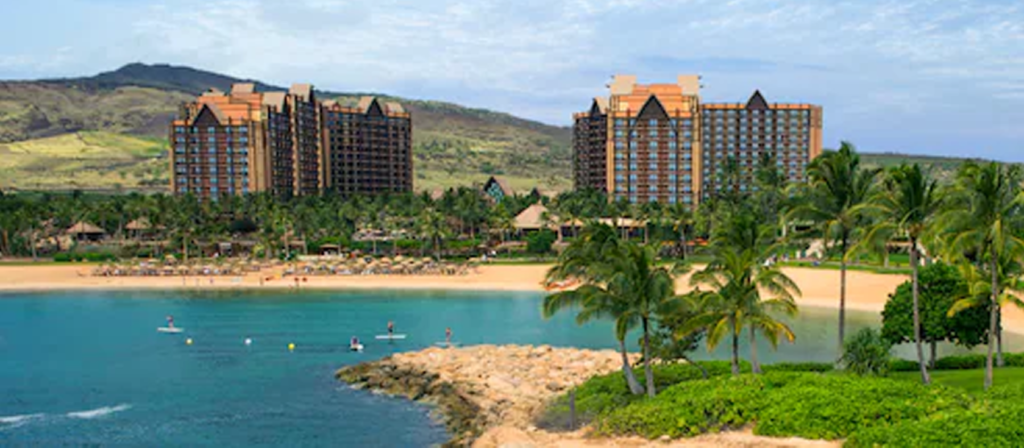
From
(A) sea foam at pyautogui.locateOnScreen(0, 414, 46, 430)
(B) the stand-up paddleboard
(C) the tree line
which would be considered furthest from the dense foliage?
(A) sea foam at pyautogui.locateOnScreen(0, 414, 46, 430)

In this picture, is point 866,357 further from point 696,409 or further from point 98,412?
point 98,412

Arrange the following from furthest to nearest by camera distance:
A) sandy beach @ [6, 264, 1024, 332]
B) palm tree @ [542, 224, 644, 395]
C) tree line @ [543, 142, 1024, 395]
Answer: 1. sandy beach @ [6, 264, 1024, 332]
2. palm tree @ [542, 224, 644, 395]
3. tree line @ [543, 142, 1024, 395]

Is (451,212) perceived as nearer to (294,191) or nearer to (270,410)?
(294,191)

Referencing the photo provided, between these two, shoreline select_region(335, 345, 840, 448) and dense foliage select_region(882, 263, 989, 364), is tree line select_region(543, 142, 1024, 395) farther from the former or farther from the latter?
shoreline select_region(335, 345, 840, 448)

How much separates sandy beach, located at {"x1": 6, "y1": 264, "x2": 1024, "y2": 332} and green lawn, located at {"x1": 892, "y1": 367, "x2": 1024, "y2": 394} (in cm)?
4787

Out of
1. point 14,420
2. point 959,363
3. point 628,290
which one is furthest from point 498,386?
point 14,420

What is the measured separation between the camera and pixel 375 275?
11338 centimetres

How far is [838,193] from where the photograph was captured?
1699 inches

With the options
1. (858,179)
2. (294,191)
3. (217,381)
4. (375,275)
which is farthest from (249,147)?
(858,179)

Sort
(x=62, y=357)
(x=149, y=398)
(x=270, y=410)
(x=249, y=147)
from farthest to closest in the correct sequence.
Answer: (x=249, y=147) → (x=62, y=357) → (x=149, y=398) → (x=270, y=410)

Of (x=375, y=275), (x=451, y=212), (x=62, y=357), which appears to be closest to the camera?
(x=62, y=357)

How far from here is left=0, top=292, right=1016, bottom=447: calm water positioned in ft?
148

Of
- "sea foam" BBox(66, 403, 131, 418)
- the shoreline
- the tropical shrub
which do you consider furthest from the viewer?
→ "sea foam" BBox(66, 403, 131, 418)

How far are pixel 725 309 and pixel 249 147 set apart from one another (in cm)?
14786
